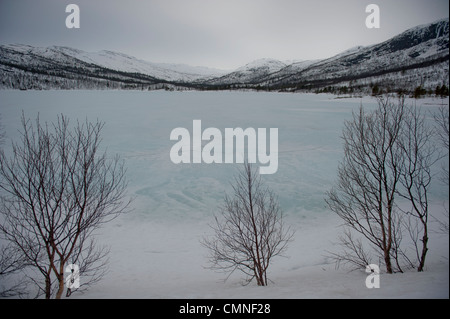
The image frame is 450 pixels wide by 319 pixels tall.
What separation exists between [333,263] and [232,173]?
9555 millimetres

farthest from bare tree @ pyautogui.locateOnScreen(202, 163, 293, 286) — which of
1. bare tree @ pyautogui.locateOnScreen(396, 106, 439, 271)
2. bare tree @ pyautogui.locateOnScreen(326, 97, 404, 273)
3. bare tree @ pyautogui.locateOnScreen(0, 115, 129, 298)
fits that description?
bare tree @ pyautogui.locateOnScreen(0, 115, 129, 298)

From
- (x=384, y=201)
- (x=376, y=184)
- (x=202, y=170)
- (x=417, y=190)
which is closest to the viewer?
(x=417, y=190)

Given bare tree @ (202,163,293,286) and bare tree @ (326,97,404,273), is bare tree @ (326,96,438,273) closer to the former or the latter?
bare tree @ (326,97,404,273)

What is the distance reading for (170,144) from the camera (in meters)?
24.1

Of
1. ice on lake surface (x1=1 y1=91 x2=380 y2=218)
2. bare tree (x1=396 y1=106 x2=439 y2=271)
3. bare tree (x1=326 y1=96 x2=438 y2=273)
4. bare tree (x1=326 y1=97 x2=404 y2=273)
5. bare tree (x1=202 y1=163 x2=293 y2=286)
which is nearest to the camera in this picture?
bare tree (x1=396 y1=106 x2=439 y2=271)

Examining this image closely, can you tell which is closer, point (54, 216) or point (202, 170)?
point (54, 216)

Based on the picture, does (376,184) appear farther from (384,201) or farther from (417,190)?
(384,201)

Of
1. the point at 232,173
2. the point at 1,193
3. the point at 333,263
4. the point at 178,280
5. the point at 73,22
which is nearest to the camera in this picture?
the point at 73,22

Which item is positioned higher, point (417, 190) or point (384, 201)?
point (417, 190)

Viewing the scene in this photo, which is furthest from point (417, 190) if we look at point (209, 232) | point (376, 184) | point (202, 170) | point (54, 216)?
point (202, 170)

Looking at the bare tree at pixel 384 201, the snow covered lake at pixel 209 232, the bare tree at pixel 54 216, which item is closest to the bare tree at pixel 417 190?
the bare tree at pixel 384 201
